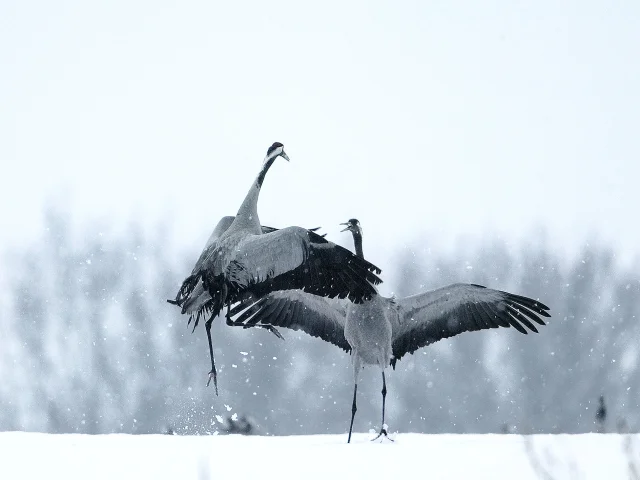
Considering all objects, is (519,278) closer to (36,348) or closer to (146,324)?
(146,324)

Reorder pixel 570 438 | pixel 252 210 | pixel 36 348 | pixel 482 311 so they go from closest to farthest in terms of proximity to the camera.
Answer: pixel 570 438
pixel 252 210
pixel 482 311
pixel 36 348

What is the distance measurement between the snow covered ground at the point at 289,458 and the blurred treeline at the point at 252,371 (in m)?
28.9

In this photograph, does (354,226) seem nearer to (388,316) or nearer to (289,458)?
→ (388,316)

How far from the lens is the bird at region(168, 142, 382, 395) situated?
1001 centimetres

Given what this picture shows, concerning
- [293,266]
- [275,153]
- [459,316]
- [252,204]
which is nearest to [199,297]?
[252,204]

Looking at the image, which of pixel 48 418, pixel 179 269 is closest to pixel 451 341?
pixel 179 269

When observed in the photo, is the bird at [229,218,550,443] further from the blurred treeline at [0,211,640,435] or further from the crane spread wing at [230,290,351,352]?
the blurred treeline at [0,211,640,435]

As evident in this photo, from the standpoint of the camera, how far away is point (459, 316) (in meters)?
12.3

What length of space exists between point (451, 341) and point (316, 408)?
5.58 metres

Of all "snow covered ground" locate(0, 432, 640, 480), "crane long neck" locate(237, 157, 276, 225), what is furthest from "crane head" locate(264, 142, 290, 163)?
"snow covered ground" locate(0, 432, 640, 480)

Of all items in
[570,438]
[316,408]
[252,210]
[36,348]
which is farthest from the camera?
[36,348]

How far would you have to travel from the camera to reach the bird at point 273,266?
394 inches

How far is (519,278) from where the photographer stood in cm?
4491

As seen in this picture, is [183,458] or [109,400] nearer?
[183,458]
